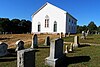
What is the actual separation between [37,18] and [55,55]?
4272 centimetres

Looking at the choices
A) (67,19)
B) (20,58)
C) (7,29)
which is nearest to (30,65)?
(20,58)

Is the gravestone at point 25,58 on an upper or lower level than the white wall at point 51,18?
lower

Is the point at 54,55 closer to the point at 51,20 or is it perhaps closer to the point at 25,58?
the point at 25,58

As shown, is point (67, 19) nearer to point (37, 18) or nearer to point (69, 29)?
point (69, 29)

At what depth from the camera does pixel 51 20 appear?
5244 centimetres

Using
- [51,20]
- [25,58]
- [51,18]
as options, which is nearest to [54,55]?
[25,58]

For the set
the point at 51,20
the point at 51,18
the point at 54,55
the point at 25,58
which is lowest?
the point at 54,55

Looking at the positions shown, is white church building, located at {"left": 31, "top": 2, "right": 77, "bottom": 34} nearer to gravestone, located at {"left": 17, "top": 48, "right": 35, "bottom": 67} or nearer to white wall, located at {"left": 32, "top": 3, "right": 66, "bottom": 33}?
white wall, located at {"left": 32, "top": 3, "right": 66, "bottom": 33}

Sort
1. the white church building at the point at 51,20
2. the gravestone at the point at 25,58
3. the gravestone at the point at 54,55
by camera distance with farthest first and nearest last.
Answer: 1. the white church building at the point at 51,20
2. the gravestone at the point at 54,55
3. the gravestone at the point at 25,58

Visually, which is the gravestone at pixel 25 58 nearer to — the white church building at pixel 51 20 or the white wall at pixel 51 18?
the white church building at pixel 51 20

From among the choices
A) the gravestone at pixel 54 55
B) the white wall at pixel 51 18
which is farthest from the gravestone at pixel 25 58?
the white wall at pixel 51 18

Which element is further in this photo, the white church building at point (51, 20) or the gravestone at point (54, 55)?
the white church building at point (51, 20)

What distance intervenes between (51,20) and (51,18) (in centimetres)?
52

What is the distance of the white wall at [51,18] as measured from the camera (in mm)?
50938
